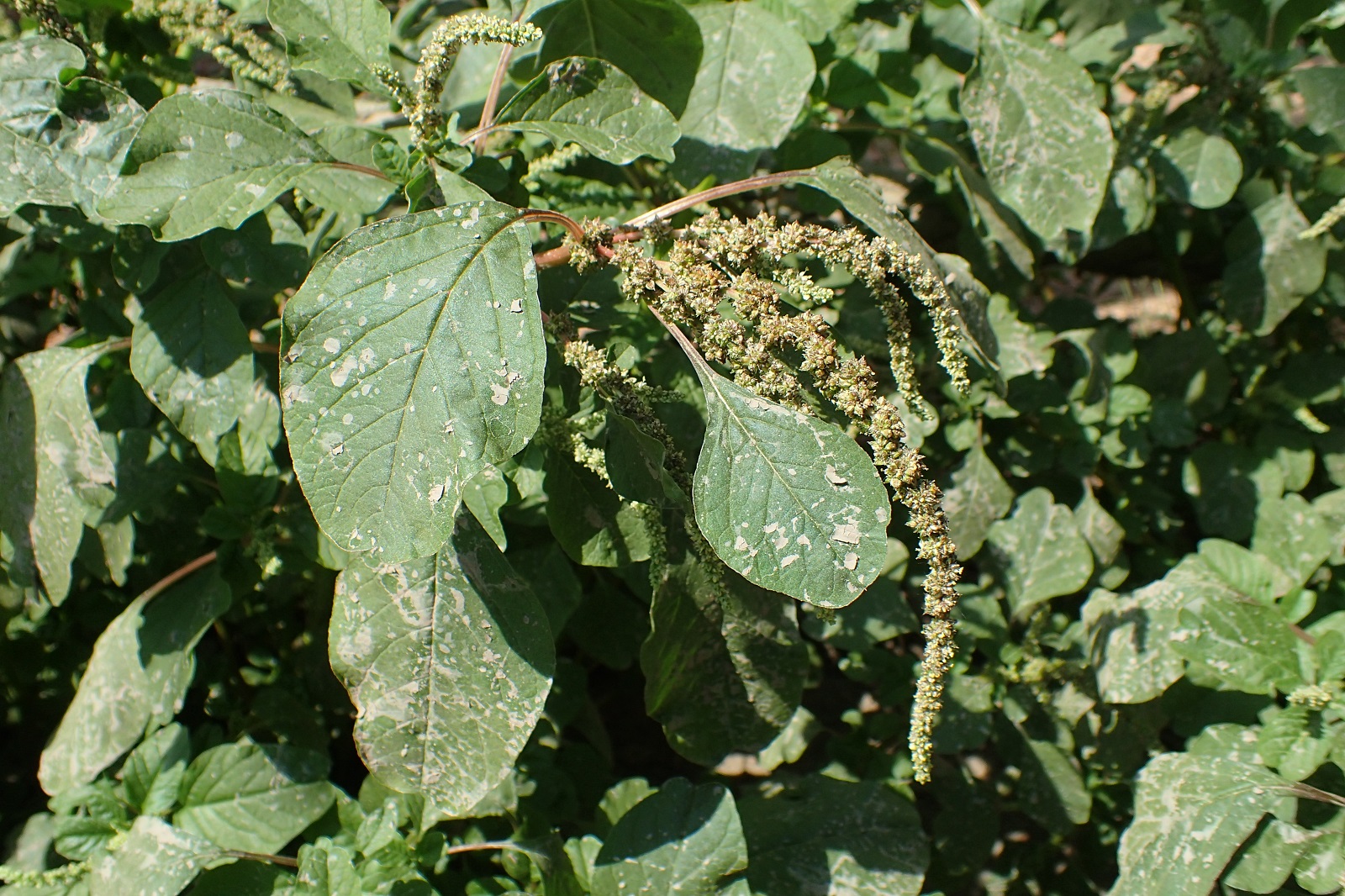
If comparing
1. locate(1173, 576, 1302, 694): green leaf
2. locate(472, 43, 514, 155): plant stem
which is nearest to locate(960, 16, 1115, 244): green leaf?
locate(1173, 576, 1302, 694): green leaf

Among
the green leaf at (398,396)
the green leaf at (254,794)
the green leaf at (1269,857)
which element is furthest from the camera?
the green leaf at (254,794)

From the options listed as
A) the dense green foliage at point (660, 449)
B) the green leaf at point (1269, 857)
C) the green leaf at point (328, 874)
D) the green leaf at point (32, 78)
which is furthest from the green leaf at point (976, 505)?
the green leaf at point (32, 78)

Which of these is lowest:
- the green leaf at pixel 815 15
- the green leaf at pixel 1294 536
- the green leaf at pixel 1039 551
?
the green leaf at pixel 1039 551

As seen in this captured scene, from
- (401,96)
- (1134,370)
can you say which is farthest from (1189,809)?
(401,96)

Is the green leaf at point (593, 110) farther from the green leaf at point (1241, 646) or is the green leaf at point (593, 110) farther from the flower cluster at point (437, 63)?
the green leaf at point (1241, 646)

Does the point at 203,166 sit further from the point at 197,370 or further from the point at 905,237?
the point at 905,237
